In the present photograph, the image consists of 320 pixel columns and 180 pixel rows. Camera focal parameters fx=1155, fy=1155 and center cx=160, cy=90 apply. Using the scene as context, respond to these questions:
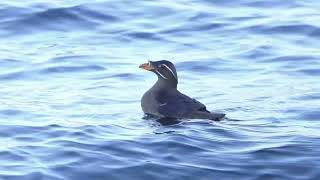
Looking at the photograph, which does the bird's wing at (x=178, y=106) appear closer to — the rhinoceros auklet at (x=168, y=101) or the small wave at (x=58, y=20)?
the rhinoceros auklet at (x=168, y=101)

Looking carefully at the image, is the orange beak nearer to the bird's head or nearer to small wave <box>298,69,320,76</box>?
the bird's head

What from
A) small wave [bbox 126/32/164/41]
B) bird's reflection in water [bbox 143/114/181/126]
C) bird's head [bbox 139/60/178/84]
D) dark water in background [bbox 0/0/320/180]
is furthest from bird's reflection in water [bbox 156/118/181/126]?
small wave [bbox 126/32/164/41]

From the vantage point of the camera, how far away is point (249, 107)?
15.7 meters

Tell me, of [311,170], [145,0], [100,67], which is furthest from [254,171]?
[145,0]

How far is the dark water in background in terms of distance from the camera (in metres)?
12.6

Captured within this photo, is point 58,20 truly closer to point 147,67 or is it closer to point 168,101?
point 147,67

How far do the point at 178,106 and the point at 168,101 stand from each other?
0.37 metres

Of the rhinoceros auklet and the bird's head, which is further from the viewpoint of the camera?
the bird's head

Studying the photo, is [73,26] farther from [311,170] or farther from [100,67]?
[311,170]

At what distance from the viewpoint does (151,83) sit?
57.9ft

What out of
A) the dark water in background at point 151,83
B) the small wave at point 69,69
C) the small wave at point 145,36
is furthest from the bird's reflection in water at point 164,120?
the small wave at point 145,36

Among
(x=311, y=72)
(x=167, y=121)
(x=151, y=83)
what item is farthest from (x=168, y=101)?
(x=311, y=72)

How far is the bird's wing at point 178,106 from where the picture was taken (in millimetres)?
14930

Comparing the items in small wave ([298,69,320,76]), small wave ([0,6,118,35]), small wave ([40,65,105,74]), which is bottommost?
small wave ([40,65,105,74])
